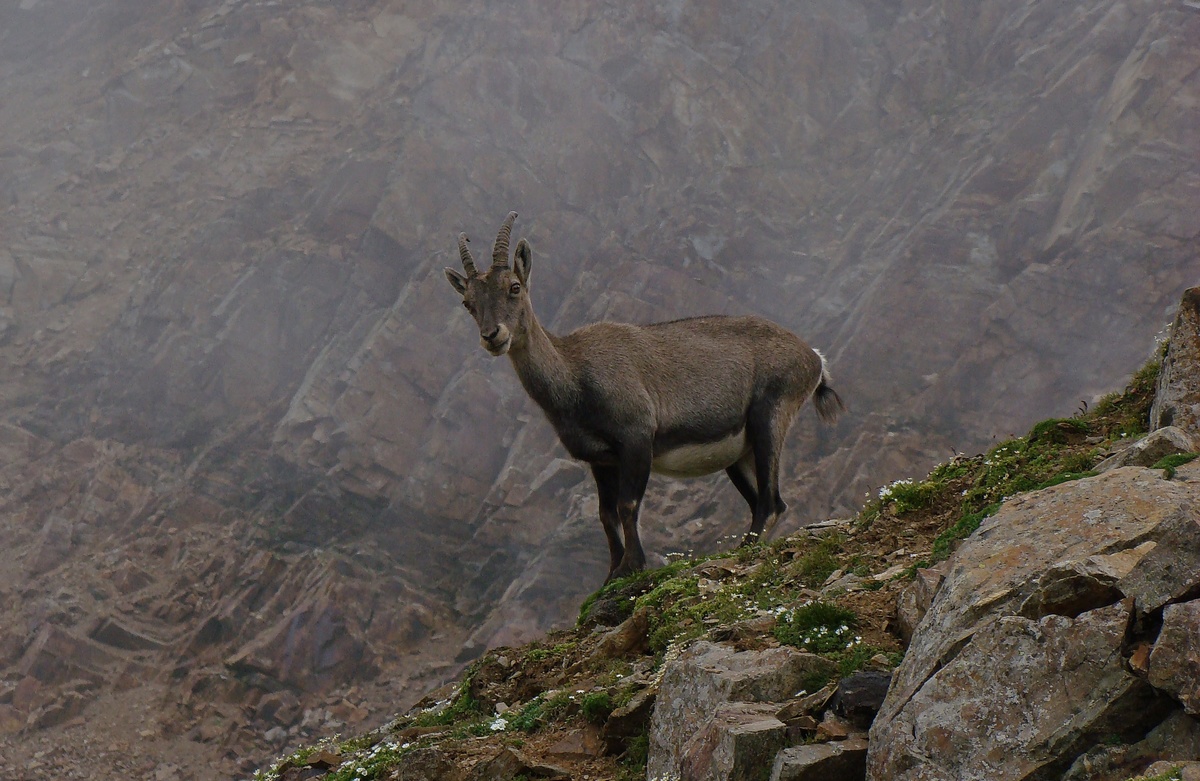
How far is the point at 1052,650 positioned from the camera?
193 inches

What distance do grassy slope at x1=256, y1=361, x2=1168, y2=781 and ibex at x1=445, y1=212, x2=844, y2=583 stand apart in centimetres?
171

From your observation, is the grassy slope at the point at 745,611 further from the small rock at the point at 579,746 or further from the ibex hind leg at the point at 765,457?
the ibex hind leg at the point at 765,457

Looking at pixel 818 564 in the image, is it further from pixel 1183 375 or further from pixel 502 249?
pixel 502 249

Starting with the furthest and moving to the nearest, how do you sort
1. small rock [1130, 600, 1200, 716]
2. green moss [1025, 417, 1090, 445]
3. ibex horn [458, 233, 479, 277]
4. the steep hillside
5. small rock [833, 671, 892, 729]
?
ibex horn [458, 233, 479, 277], green moss [1025, 417, 1090, 445], small rock [833, 671, 892, 729], the steep hillside, small rock [1130, 600, 1200, 716]

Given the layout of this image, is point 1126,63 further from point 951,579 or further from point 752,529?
point 951,579

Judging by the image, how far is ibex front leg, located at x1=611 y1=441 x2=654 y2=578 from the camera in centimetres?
1144

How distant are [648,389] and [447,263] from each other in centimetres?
2603

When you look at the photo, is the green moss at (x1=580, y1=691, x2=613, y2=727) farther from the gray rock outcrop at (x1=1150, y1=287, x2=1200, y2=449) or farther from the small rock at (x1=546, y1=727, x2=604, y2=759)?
the gray rock outcrop at (x1=1150, y1=287, x2=1200, y2=449)

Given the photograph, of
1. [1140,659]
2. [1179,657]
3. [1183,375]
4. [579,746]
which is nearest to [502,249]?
[579,746]

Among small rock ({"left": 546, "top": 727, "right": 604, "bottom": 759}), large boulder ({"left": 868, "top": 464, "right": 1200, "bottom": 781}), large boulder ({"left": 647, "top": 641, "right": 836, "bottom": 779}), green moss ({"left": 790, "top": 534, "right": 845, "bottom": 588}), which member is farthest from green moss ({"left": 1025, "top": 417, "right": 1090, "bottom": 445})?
small rock ({"left": 546, "top": 727, "right": 604, "bottom": 759})

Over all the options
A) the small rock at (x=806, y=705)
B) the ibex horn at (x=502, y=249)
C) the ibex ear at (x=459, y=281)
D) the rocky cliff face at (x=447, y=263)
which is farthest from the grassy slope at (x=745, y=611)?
the rocky cliff face at (x=447, y=263)

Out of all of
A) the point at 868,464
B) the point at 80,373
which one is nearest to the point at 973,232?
the point at 868,464

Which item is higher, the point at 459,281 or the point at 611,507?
the point at 459,281

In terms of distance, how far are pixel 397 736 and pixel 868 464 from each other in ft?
76.3
